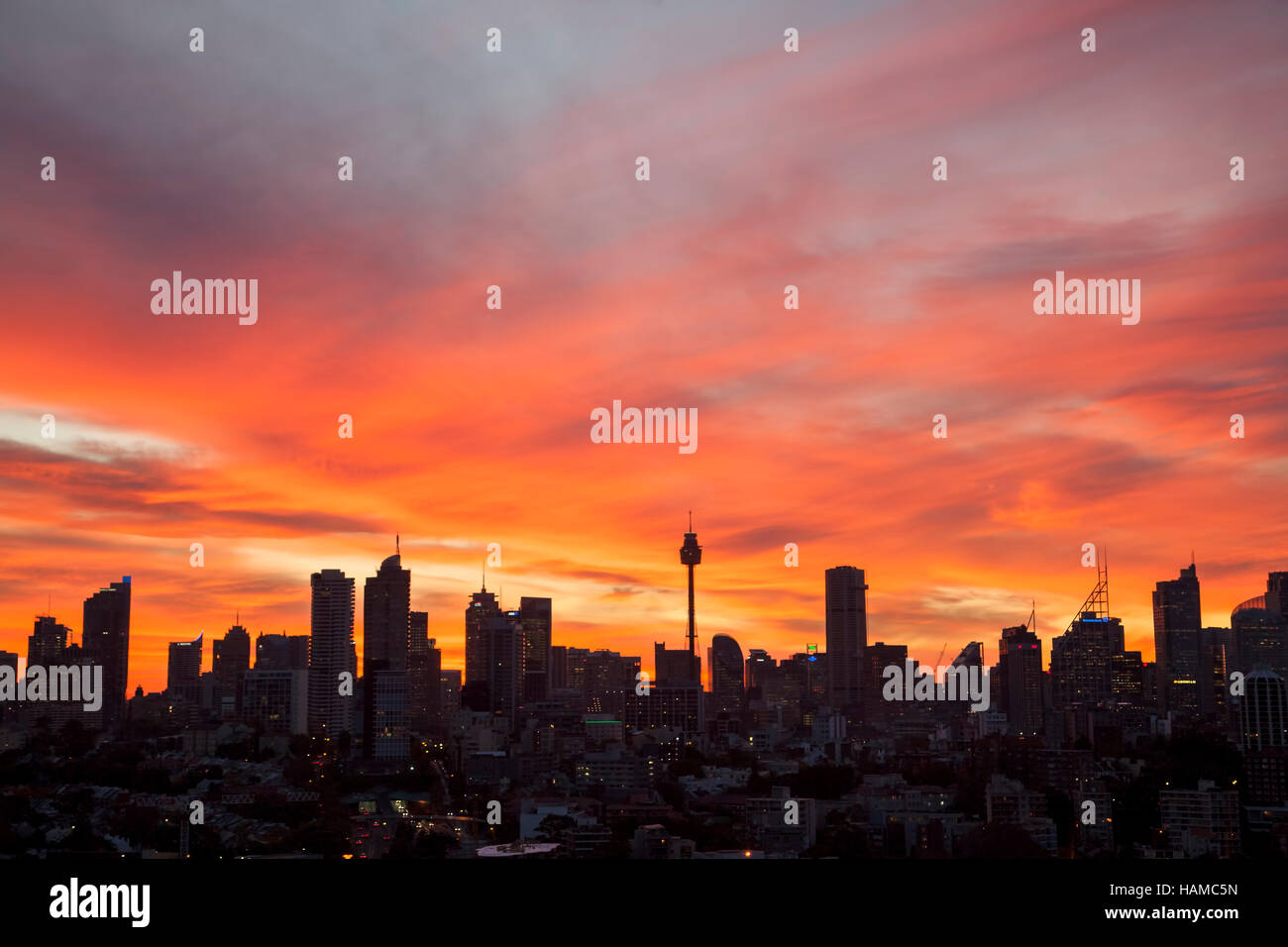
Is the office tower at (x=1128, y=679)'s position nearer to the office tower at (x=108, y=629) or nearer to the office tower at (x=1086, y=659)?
the office tower at (x=1086, y=659)

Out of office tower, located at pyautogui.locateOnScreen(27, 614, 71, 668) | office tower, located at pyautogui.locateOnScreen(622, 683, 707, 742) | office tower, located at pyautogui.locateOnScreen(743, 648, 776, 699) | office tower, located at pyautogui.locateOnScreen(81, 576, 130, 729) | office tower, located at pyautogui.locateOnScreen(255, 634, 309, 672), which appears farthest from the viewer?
office tower, located at pyautogui.locateOnScreen(743, 648, 776, 699)

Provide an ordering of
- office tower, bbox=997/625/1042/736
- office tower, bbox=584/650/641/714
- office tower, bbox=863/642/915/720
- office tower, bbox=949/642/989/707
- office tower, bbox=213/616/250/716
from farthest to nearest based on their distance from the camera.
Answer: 1. office tower, bbox=584/650/641/714
2. office tower, bbox=863/642/915/720
3. office tower, bbox=949/642/989/707
4. office tower, bbox=213/616/250/716
5. office tower, bbox=997/625/1042/736

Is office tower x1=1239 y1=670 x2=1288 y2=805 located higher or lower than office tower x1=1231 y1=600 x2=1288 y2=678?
lower

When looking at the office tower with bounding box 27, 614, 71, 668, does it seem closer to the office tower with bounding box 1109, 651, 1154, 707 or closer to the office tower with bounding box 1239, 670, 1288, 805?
the office tower with bounding box 1239, 670, 1288, 805

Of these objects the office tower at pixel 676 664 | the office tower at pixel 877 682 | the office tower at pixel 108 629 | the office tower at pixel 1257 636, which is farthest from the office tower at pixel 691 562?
the office tower at pixel 108 629

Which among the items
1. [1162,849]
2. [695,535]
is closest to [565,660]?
[695,535]

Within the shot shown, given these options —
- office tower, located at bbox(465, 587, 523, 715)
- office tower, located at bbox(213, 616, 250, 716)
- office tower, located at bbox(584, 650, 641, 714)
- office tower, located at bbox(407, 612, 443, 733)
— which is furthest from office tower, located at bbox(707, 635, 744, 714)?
office tower, located at bbox(213, 616, 250, 716)

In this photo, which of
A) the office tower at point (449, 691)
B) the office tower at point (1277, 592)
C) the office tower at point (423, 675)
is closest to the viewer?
the office tower at point (1277, 592)
